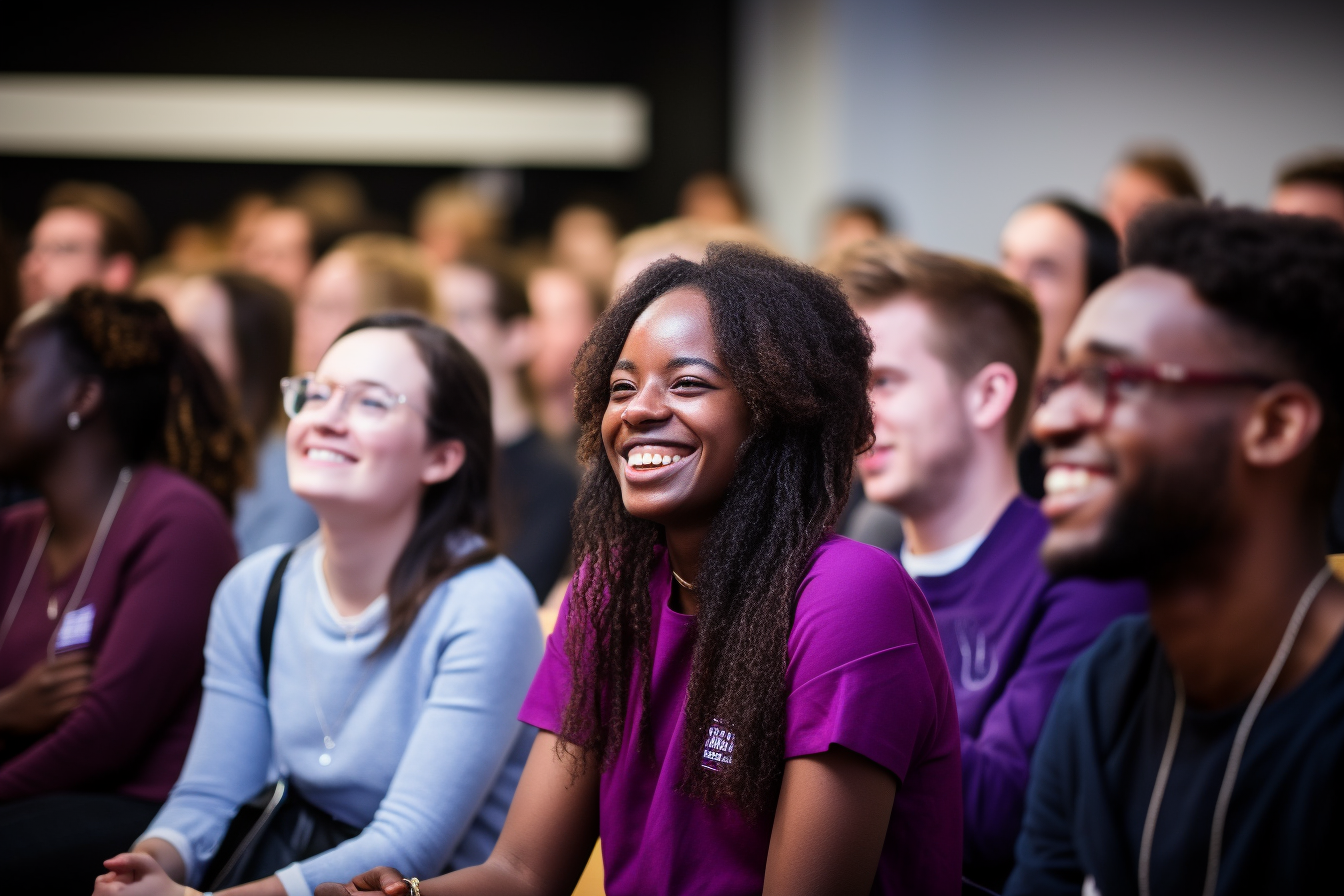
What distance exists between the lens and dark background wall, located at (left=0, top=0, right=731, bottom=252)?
9.13 metres

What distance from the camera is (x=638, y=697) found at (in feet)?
5.72

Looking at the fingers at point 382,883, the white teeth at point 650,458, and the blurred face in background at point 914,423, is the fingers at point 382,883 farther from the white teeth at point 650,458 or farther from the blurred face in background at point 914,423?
the blurred face in background at point 914,423

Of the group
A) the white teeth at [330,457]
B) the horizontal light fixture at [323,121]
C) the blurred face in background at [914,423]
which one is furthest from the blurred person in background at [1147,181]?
the horizontal light fixture at [323,121]

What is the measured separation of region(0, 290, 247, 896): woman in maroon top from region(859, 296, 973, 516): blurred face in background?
1.44 m

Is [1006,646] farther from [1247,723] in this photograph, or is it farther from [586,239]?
[586,239]

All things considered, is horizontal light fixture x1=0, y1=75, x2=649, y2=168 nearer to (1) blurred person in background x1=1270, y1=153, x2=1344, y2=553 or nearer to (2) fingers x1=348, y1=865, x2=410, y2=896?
(1) blurred person in background x1=1270, y1=153, x2=1344, y2=553

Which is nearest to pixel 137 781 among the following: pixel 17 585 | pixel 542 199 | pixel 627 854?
pixel 17 585

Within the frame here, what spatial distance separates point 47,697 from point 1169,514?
7.17 ft

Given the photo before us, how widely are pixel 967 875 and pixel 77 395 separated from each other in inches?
84.9

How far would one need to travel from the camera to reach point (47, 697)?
8.14ft

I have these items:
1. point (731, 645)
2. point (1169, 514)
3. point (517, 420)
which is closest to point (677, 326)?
point (731, 645)

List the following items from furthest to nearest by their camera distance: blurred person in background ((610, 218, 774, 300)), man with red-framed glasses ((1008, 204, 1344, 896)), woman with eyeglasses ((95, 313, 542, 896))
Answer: blurred person in background ((610, 218, 774, 300)) → woman with eyeglasses ((95, 313, 542, 896)) → man with red-framed glasses ((1008, 204, 1344, 896))

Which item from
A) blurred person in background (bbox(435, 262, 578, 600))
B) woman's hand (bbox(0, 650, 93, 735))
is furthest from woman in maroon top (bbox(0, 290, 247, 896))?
blurred person in background (bbox(435, 262, 578, 600))

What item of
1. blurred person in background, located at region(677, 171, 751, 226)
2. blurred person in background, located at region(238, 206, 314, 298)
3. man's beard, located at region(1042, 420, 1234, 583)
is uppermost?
blurred person in background, located at region(677, 171, 751, 226)
